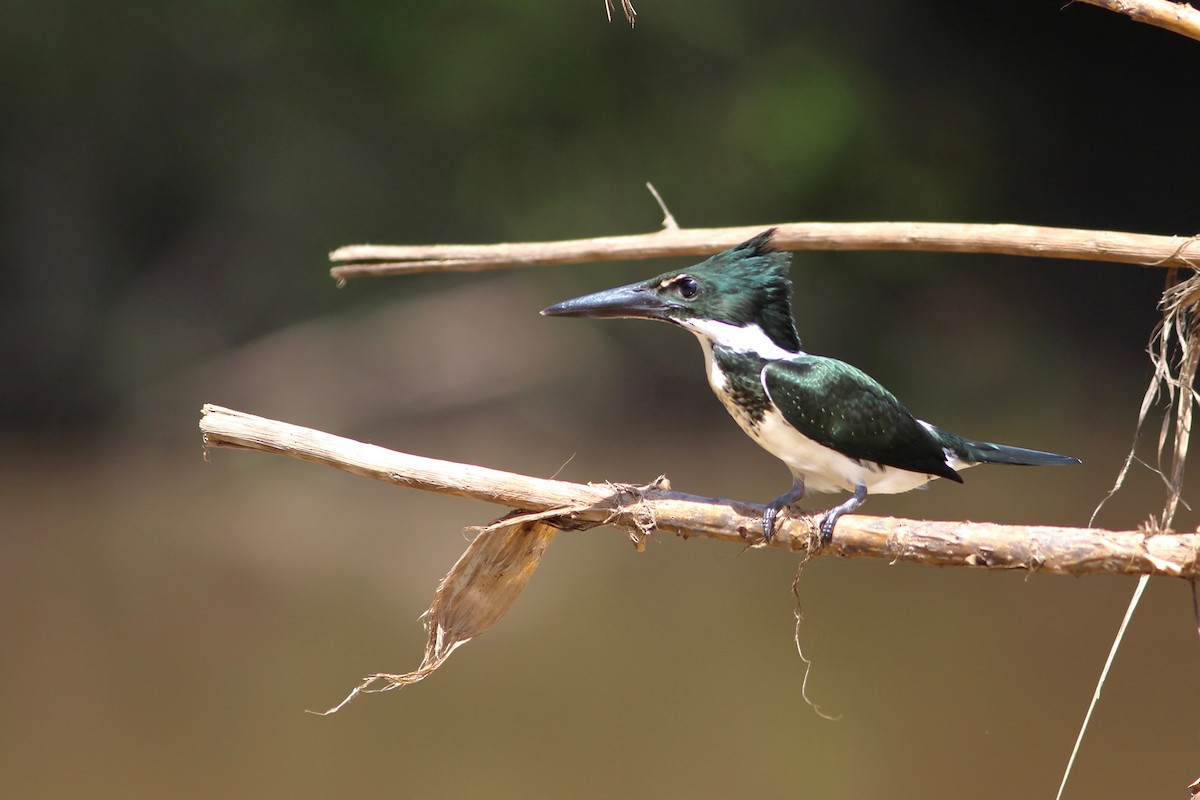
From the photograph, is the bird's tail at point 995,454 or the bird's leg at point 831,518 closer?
the bird's leg at point 831,518

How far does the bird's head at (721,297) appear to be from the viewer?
182cm

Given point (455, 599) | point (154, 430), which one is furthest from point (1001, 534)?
point (154, 430)

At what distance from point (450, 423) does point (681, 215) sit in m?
2.07

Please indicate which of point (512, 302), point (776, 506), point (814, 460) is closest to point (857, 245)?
point (814, 460)

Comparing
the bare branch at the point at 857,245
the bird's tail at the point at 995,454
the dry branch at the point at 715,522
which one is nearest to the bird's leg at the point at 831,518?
the dry branch at the point at 715,522

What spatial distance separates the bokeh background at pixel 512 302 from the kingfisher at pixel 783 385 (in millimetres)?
2104

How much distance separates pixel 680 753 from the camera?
326cm

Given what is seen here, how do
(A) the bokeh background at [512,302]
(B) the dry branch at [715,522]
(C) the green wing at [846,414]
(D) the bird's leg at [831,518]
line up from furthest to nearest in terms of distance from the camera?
1. (A) the bokeh background at [512,302]
2. (C) the green wing at [846,414]
3. (D) the bird's leg at [831,518]
4. (B) the dry branch at [715,522]

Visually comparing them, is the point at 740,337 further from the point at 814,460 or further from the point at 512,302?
the point at 512,302

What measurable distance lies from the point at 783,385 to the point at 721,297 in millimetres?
164

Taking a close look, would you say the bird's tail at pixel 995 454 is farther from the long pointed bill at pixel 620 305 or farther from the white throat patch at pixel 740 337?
the long pointed bill at pixel 620 305

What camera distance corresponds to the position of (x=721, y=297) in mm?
1820

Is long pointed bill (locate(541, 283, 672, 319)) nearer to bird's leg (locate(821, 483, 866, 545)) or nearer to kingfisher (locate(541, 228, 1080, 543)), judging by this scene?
kingfisher (locate(541, 228, 1080, 543))

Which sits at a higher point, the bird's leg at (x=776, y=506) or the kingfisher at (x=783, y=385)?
the kingfisher at (x=783, y=385)
